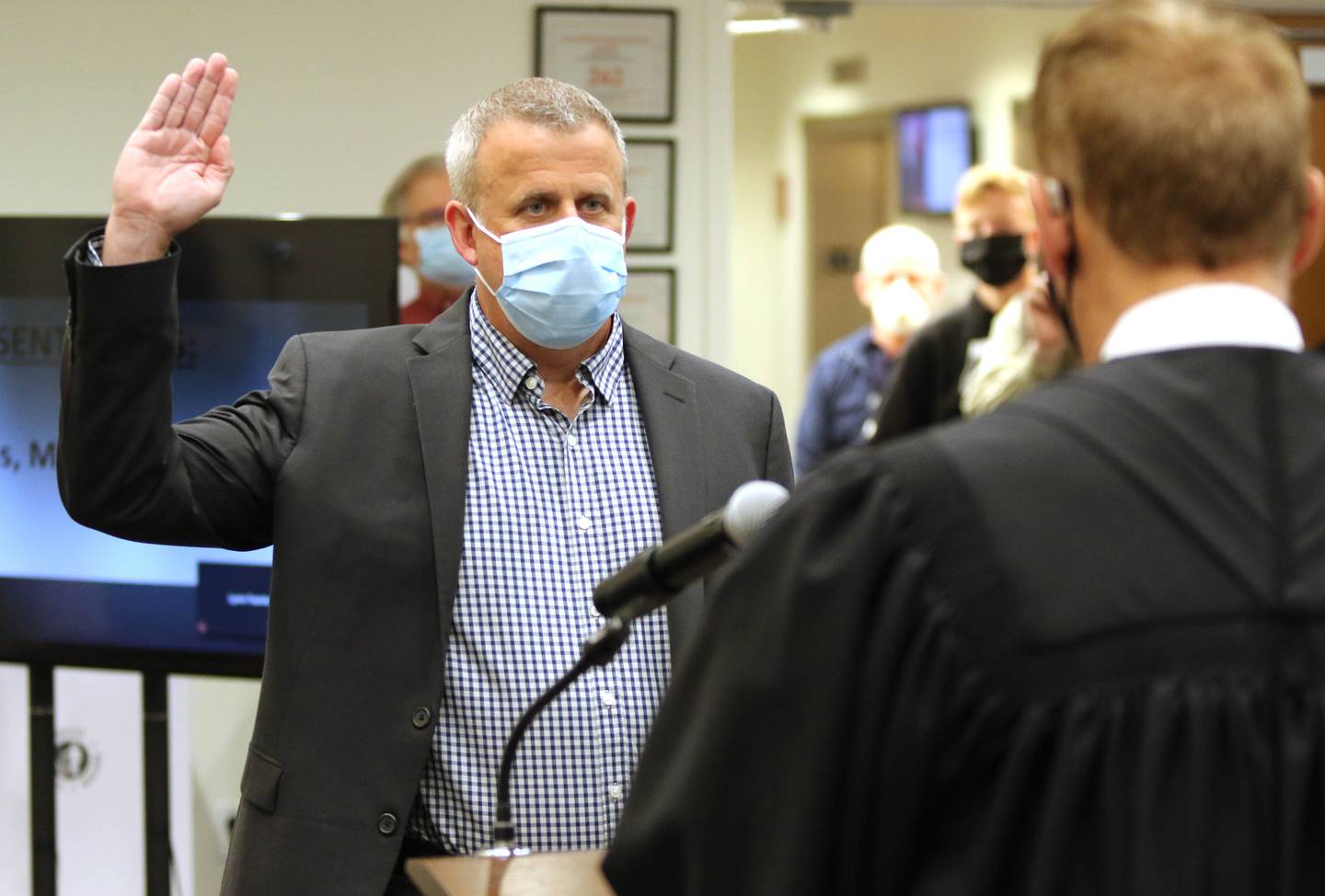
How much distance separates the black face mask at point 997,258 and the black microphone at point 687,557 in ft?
7.96

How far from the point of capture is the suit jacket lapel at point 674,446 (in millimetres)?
1813

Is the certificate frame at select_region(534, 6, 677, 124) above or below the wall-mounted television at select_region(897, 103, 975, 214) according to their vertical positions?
below

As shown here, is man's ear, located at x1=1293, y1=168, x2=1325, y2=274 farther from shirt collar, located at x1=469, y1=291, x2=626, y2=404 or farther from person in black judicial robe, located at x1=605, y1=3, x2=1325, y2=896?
shirt collar, located at x1=469, y1=291, x2=626, y2=404

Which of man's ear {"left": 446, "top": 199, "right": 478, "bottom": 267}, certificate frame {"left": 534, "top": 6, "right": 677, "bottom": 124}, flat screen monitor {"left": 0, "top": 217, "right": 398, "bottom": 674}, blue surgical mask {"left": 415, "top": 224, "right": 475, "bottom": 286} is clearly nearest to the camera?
man's ear {"left": 446, "top": 199, "right": 478, "bottom": 267}

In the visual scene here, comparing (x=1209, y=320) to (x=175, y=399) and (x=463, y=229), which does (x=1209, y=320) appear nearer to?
(x=463, y=229)

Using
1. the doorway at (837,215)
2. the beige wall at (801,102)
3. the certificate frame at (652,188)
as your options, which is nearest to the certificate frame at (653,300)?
the certificate frame at (652,188)

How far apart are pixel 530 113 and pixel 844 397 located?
10.2ft

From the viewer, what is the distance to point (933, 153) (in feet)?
26.8

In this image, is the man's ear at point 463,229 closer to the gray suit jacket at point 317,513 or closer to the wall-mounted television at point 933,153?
the gray suit jacket at point 317,513

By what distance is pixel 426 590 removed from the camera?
5.67 ft

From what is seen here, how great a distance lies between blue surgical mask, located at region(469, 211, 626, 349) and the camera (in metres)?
1.89

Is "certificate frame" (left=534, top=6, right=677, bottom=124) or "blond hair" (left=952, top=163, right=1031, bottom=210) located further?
"certificate frame" (left=534, top=6, right=677, bottom=124)

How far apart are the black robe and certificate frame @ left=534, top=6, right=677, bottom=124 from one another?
3293 millimetres

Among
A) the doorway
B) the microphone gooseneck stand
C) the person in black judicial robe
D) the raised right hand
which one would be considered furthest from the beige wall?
the person in black judicial robe
